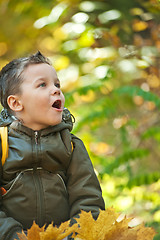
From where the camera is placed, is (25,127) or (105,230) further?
(25,127)

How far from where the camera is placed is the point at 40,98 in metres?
1.68

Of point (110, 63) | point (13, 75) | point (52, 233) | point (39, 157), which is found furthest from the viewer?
point (110, 63)

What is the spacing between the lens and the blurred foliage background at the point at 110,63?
398cm

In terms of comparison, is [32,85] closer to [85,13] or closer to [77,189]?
[77,189]

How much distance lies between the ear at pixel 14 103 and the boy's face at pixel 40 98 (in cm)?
2

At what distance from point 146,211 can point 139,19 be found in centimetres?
253

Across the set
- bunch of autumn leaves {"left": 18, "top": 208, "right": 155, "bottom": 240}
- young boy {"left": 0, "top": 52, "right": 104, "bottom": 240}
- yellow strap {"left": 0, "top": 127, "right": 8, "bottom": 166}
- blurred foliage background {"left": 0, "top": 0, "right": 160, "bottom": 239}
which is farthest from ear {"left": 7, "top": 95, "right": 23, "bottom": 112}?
blurred foliage background {"left": 0, "top": 0, "right": 160, "bottom": 239}

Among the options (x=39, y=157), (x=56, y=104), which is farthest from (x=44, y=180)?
(x=56, y=104)

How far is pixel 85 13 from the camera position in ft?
15.4

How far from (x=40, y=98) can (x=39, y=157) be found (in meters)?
0.28

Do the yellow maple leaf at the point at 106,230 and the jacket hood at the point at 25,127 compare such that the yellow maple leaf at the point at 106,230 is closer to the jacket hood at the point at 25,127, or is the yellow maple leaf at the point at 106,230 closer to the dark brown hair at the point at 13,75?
the jacket hood at the point at 25,127

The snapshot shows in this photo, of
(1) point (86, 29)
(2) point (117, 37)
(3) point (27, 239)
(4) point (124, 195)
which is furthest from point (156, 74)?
(3) point (27, 239)

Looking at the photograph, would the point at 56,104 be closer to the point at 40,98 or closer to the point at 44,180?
the point at 40,98

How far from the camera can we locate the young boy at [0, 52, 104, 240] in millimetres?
1626
